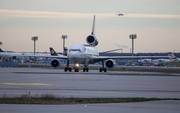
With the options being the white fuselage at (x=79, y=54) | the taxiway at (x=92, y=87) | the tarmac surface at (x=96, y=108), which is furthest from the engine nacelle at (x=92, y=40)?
the tarmac surface at (x=96, y=108)

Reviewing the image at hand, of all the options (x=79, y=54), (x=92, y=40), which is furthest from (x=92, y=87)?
(x=92, y=40)

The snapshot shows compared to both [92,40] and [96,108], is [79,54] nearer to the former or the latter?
[92,40]

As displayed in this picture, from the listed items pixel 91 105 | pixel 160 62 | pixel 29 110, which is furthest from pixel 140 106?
pixel 160 62

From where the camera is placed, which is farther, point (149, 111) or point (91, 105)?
point (91, 105)

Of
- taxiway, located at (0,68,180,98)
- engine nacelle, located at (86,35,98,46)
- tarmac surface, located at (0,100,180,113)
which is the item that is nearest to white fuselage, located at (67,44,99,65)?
engine nacelle, located at (86,35,98,46)

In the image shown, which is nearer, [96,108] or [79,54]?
[96,108]

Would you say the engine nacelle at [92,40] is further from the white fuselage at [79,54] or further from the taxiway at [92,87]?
the taxiway at [92,87]

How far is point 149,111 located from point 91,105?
8.14 feet

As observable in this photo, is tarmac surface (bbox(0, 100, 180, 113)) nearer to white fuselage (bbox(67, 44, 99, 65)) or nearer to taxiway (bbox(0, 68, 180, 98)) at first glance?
taxiway (bbox(0, 68, 180, 98))

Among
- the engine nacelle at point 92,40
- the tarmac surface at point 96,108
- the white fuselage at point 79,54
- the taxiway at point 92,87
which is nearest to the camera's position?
the tarmac surface at point 96,108

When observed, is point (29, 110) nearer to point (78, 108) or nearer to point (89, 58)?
point (78, 108)

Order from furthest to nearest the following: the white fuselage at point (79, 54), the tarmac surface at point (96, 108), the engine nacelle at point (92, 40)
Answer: the engine nacelle at point (92, 40), the white fuselage at point (79, 54), the tarmac surface at point (96, 108)

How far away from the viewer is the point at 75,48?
48406 mm

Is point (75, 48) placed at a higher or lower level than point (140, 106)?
higher
